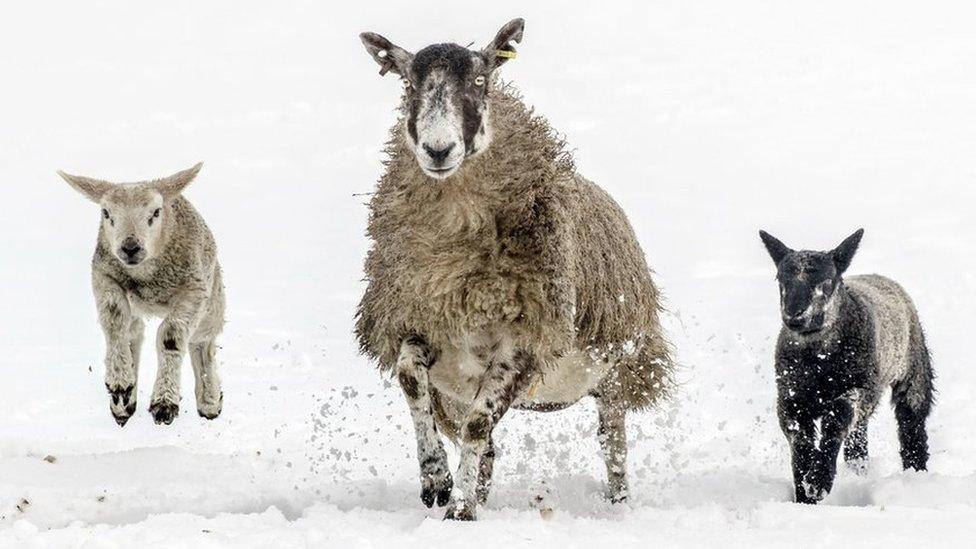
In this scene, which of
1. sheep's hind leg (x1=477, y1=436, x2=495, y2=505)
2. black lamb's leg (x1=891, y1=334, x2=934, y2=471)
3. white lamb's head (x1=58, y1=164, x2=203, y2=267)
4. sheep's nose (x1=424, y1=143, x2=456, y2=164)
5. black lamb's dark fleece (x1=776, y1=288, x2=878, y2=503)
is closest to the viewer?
sheep's nose (x1=424, y1=143, x2=456, y2=164)

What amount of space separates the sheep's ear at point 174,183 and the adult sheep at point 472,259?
273 cm

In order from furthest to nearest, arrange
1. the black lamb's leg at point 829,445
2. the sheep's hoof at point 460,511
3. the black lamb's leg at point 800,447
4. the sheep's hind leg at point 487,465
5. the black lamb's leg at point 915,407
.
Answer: the black lamb's leg at point 915,407 < the black lamb's leg at point 800,447 < the black lamb's leg at point 829,445 < the sheep's hind leg at point 487,465 < the sheep's hoof at point 460,511

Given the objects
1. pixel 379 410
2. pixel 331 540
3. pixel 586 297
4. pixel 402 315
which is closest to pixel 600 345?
pixel 586 297

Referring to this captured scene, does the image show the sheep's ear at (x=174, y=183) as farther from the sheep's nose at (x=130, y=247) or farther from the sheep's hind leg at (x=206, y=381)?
the sheep's hind leg at (x=206, y=381)

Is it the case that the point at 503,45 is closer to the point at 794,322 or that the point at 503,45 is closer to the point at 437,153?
the point at 437,153

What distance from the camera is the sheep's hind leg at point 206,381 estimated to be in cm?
1041

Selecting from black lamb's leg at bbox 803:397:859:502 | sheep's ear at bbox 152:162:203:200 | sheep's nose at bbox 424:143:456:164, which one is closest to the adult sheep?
sheep's nose at bbox 424:143:456:164

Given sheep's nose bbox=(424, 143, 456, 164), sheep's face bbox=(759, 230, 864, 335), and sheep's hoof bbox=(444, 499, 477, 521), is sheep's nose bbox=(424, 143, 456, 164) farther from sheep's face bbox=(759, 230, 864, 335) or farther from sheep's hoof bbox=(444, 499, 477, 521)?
sheep's face bbox=(759, 230, 864, 335)

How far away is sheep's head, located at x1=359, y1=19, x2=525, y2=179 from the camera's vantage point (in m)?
6.32

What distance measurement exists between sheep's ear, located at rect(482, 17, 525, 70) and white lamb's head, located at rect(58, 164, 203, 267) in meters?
3.28

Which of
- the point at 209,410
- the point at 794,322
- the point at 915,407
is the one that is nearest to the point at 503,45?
the point at 794,322

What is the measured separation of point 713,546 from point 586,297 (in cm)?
200

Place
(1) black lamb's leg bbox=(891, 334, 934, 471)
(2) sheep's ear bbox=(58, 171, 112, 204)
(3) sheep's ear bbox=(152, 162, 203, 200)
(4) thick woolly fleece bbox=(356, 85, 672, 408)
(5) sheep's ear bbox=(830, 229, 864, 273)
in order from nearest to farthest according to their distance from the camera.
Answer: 1. (4) thick woolly fleece bbox=(356, 85, 672, 408)
2. (5) sheep's ear bbox=(830, 229, 864, 273)
3. (2) sheep's ear bbox=(58, 171, 112, 204)
4. (3) sheep's ear bbox=(152, 162, 203, 200)
5. (1) black lamb's leg bbox=(891, 334, 934, 471)

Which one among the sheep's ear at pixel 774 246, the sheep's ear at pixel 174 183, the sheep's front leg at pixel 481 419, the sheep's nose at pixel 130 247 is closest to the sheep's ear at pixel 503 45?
the sheep's front leg at pixel 481 419
